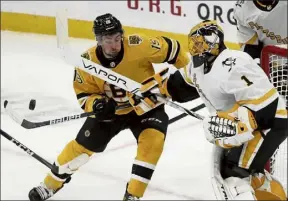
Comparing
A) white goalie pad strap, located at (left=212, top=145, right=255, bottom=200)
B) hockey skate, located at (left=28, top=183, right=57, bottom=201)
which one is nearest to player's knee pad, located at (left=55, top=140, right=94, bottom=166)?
hockey skate, located at (left=28, top=183, right=57, bottom=201)

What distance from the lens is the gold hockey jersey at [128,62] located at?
3277mm

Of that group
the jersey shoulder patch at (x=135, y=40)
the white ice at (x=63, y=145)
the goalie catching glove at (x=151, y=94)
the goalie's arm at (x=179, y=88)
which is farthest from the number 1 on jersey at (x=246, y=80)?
the white ice at (x=63, y=145)

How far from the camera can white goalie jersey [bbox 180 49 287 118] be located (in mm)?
2691

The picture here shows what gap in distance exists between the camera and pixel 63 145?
14.6ft

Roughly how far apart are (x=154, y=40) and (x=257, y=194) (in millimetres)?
828

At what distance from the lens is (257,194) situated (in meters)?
3.06

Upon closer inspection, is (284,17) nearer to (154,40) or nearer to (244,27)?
(244,27)

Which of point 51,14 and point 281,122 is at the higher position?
point 281,122

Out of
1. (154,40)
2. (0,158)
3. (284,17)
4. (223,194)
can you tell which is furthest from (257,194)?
(0,158)

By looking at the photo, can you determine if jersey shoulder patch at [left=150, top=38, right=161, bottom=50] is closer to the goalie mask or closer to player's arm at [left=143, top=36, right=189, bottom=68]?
player's arm at [left=143, top=36, right=189, bottom=68]

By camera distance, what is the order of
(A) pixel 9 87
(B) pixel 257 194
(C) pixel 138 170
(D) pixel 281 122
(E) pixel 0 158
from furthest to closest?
(A) pixel 9 87, (E) pixel 0 158, (C) pixel 138 170, (B) pixel 257 194, (D) pixel 281 122

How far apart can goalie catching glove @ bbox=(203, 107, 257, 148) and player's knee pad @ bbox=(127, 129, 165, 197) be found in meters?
0.55

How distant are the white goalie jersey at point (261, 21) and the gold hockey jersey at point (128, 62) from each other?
490 millimetres

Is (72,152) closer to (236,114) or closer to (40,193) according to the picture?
(40,193)
